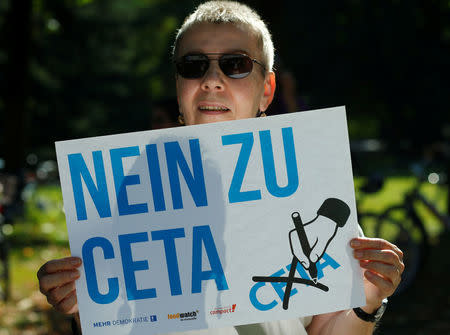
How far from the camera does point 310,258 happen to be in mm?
1612

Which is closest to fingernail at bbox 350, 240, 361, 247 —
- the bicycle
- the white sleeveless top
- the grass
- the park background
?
the white sleeveless top

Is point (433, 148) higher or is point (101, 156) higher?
point (101, 156)

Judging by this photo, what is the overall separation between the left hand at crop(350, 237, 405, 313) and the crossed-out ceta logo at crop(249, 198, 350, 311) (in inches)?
2.9

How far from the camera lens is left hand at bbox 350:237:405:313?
A: 1583mm

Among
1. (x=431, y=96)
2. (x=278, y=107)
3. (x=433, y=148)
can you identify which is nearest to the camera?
(x=278, y=107)

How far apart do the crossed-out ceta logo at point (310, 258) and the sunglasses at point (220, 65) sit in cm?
47

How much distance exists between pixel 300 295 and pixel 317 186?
319 millimetres

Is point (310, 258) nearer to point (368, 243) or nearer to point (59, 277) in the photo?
point (368, 243)

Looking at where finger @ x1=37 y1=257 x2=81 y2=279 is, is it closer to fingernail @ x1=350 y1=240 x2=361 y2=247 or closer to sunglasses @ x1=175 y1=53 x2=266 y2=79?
sunglasses @ x1=175 y1=53 x2=266 y2=79

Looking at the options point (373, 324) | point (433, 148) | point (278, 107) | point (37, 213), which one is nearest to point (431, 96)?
point (37, 213)

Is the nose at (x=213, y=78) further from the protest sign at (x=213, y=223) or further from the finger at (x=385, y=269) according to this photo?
the finger at (x=385, y=269)

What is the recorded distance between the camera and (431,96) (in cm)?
2491

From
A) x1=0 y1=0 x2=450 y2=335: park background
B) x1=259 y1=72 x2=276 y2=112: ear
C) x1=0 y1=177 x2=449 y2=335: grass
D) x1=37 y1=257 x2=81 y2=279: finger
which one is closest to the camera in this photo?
x1=37 y1=257 x2=81 y2=279: finger

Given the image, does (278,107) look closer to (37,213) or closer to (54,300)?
(54,300)
